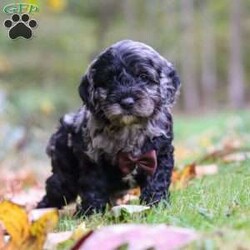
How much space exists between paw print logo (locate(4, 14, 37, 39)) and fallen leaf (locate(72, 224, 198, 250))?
316 cm

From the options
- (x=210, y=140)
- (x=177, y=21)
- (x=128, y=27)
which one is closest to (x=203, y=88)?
(x=177, y=21)

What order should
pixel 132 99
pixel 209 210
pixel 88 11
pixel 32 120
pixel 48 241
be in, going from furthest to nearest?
pixel 88 11, pixel 32 120, pixel 132 99, pixel 209 210, pixel 48 241

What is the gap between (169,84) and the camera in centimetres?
539

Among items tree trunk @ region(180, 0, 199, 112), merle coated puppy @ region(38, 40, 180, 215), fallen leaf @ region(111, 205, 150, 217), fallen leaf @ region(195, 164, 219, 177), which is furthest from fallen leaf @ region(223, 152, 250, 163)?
tree trunk @ region(180, 0, 199, 112)

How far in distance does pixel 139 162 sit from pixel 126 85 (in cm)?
58

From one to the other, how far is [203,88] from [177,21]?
514 cm

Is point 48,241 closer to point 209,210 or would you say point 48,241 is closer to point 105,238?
point 105,238

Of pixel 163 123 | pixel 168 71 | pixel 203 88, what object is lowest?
pixel 203 88

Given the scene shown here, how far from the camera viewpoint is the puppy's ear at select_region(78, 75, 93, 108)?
5.25m

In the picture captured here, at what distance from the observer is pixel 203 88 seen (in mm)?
45656

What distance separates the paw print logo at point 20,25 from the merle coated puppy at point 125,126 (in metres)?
0.99

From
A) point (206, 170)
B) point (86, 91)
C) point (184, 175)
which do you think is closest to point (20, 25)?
point (86, 91)

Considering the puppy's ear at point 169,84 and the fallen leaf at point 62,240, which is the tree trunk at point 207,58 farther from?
the fallen leaf at point 62,240

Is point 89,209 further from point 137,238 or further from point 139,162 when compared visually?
point 137,238
